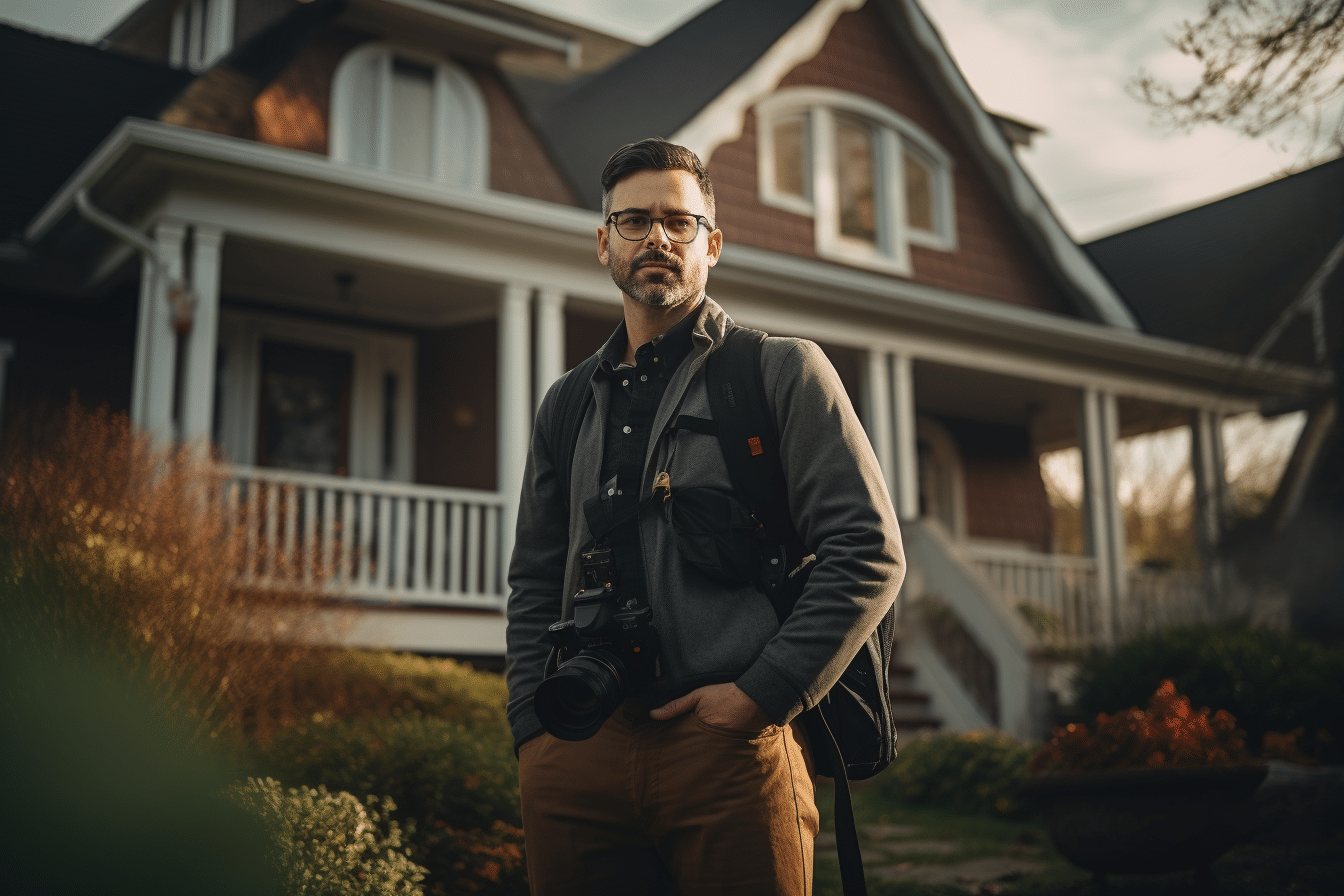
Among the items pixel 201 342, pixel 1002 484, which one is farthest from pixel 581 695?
pixel 1002 484

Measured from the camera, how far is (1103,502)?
12266mm

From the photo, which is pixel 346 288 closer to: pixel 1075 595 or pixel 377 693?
pixel 377 693

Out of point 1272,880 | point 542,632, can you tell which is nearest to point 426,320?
point 1272,880

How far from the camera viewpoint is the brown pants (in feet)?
6.59

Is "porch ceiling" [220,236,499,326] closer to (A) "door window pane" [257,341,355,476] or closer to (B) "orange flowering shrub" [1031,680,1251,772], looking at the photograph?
(A) "door window pane" [257,341,355,476]

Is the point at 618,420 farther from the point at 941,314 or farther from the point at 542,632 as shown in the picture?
the point at 941,314

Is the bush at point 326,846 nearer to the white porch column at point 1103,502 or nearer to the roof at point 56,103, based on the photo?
the roof at point 56,103

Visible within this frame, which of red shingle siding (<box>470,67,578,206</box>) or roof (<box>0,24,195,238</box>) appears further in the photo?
roof (<box>0,24,195,238</box>)

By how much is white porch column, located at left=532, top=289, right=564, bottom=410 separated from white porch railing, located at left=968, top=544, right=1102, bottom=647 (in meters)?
4.22

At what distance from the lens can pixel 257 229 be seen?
830cm

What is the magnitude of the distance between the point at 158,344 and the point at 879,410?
618 centimetres

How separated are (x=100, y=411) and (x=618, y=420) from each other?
5.19 meters

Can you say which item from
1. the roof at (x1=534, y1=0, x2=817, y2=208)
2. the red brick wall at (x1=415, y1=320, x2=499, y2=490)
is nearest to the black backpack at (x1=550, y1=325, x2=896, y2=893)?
the roof at (x1=534, y1=0, x2=817, y2=208)

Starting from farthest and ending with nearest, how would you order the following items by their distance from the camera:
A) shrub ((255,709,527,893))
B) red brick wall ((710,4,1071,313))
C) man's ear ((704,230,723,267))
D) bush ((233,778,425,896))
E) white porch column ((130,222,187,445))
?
1. red brick wall ((710,4,1071,313))
2. white porch column ((130,222,187,445))
3. shrub ((255,709,527,893))
4. bush ((233,778,425,896))
5. man's ear ((704,230,723,267))
